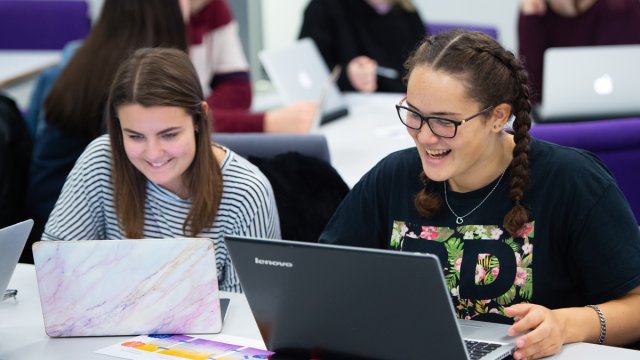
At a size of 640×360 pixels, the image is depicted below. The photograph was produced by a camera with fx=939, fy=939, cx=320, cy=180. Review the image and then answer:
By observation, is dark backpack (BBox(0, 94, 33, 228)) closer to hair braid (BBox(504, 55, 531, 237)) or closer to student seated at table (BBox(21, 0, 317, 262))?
student seated at table (BBox(21, 0, 317, 262))

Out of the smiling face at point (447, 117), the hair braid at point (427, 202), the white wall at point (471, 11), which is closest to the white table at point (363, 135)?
the hair braid at point (427, 202)

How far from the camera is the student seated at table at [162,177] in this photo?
6.72 ft

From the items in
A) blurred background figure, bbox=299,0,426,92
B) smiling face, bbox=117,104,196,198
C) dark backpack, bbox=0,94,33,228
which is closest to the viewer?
smiling face, bbox=117,104,196,198

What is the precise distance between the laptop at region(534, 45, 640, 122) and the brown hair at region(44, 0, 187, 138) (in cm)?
112

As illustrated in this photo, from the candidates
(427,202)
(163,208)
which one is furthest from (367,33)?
(427,202)

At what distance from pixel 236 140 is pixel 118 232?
15.0 inches

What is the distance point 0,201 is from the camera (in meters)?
2.64

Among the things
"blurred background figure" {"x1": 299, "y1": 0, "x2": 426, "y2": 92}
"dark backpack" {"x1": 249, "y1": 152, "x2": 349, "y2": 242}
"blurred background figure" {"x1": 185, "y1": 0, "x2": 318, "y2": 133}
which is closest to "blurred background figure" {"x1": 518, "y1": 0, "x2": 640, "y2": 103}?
"blurred background figure" {"x1": 299, "y1": 0, "x2": 426, "y2": 92}

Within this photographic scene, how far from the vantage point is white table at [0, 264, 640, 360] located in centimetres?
153

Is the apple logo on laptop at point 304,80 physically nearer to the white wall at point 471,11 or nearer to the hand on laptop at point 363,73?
the hand on laptop at point 363,73

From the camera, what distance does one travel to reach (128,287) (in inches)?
66.2

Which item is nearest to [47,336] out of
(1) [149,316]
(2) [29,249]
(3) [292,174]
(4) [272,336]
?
(1) [149,316]

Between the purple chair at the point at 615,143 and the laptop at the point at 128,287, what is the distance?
1.08 meters

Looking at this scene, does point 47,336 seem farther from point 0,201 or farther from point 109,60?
point 109,60
